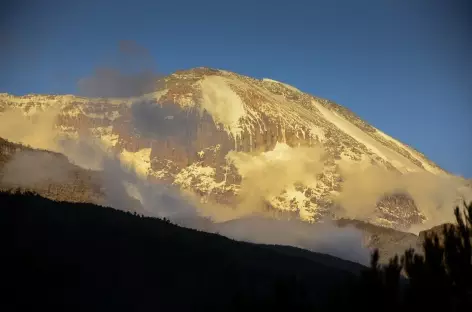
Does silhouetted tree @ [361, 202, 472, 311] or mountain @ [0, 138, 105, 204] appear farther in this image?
mountain @ [0, 138, 105, 204]

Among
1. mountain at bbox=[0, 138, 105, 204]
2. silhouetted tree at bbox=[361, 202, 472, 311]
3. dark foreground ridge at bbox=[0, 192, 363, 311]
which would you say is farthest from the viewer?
mountain at bbox=[0, 138, 105, 204]

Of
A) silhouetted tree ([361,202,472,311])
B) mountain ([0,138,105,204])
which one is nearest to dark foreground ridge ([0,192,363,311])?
silhouetted tree ([361,202,472,311])

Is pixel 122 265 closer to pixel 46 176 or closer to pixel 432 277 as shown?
pixel 432 277

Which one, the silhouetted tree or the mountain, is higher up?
the mountain

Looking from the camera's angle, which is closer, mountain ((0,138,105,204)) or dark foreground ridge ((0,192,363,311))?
dark foreground ridge ((0,192,363,311))

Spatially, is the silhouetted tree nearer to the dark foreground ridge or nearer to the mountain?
the dark foreground ridge

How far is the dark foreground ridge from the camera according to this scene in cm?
2655

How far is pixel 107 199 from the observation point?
13762cm

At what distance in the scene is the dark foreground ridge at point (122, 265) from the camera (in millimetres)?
26547

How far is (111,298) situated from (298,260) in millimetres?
13095

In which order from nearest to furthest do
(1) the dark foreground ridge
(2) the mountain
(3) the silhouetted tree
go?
1. (3) the silhouetted tree
2. (1) the dark foreground ridge
3. (2) the mountain

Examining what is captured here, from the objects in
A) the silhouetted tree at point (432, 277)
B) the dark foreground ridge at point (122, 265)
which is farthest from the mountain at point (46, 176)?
the silhouetted tree at point (432, 277)

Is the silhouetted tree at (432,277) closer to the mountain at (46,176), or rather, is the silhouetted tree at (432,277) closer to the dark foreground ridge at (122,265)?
the dark foreground ridge at (122,265)

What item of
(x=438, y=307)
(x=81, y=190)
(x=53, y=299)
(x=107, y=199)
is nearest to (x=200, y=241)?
(x=53, y=299)
